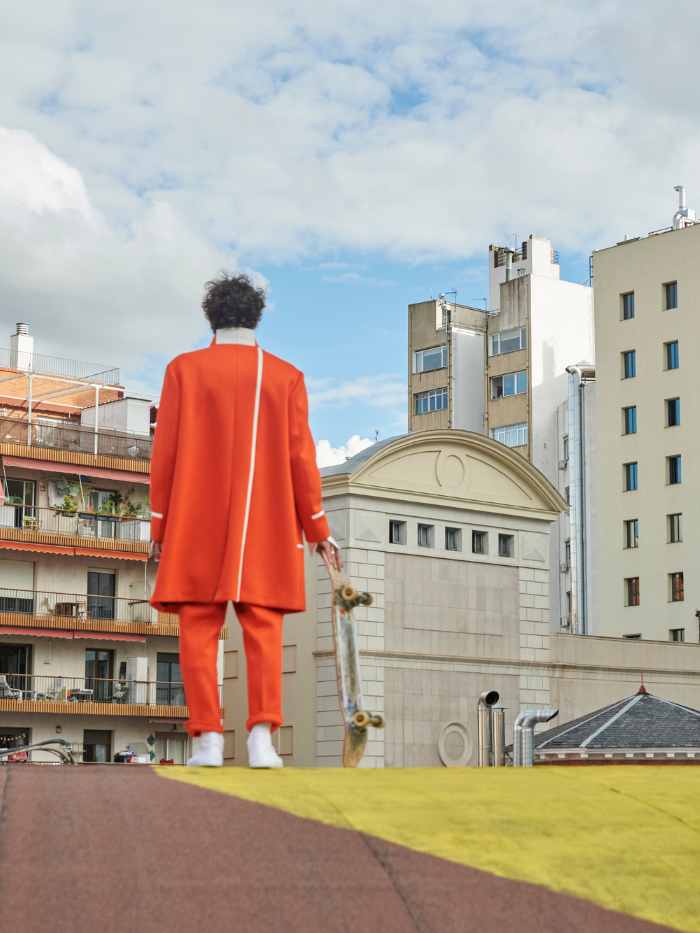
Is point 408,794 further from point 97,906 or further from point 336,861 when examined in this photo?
point 97,906

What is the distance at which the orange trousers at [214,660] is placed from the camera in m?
10.2

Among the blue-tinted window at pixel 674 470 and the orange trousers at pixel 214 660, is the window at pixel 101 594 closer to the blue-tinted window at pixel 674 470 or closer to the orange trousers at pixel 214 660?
the blue-tinted window at pixel 674 470

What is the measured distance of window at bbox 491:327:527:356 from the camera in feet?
244

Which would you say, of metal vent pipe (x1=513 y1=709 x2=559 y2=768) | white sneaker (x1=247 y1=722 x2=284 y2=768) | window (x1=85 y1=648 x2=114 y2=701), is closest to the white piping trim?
white sneaker (x1=247 y1=722 x2=284 y2=768)

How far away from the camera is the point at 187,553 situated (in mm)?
10352

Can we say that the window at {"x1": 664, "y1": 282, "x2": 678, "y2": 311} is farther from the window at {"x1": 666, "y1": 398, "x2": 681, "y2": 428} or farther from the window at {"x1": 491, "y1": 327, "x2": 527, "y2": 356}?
the window at {"x1": 491, "y1": 327, "x2": 527, "y2": 356}

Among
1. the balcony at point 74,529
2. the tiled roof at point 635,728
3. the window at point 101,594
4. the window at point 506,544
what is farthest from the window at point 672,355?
the tiled roof at point 635,728

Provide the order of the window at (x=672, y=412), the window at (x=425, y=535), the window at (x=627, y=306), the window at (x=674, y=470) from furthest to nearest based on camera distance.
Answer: the window at (x=627, y=306) < the window at (x=672, y=412) < the window at (x=674, y=470) < the window at (x=425, y=535)

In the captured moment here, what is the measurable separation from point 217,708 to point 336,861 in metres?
3.32

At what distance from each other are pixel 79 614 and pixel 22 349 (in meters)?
19.7

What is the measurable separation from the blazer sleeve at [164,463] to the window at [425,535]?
24.9 metres

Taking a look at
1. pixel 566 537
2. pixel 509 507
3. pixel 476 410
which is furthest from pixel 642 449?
pixel 509 507

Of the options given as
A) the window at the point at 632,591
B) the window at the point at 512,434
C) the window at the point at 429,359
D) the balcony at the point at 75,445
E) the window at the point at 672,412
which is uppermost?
the window at the point at 429,359

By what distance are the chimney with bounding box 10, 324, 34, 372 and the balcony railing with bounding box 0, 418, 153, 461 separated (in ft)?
38.6
